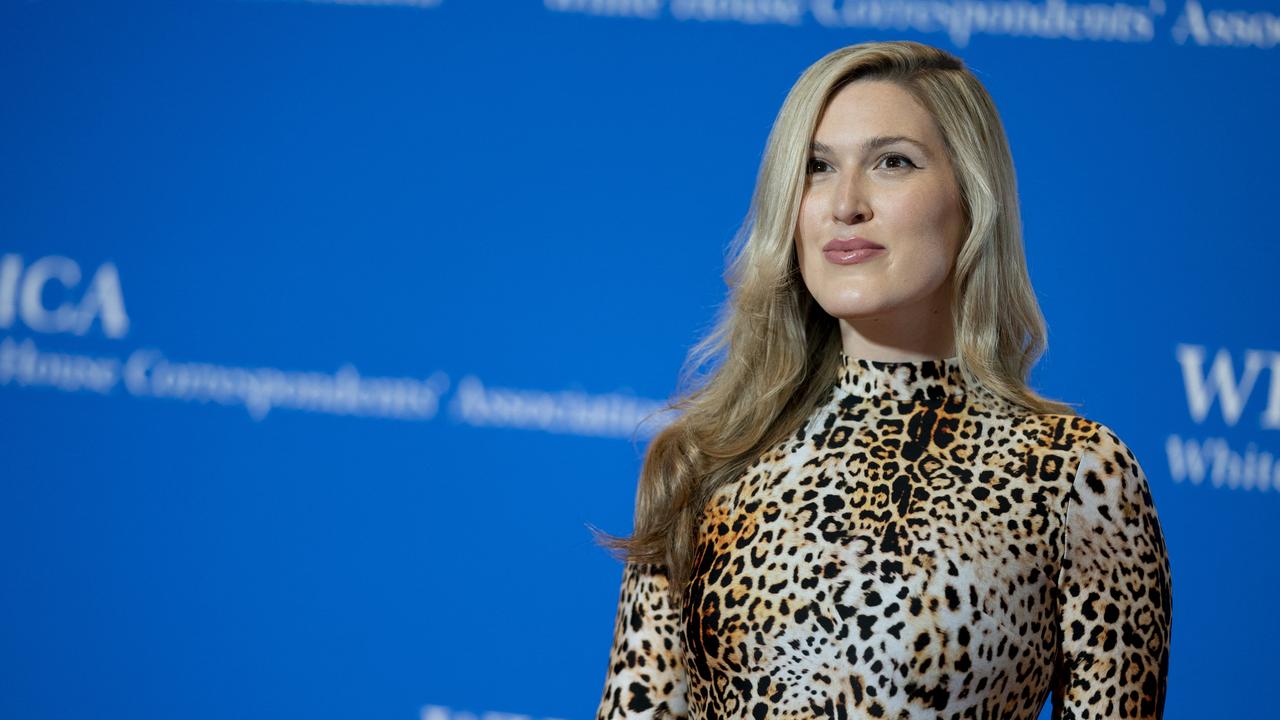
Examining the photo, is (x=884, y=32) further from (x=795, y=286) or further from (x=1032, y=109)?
(x=795, y=286)

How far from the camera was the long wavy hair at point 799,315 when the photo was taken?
→ 179cm

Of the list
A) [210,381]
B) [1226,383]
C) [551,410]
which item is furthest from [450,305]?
[1226,383]

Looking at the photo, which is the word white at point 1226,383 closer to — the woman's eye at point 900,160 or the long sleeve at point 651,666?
the woman's eye at point 900,160

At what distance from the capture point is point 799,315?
1916 millimetres

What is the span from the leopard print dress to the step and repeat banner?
1221mm

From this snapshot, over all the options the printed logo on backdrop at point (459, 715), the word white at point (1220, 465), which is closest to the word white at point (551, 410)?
the printed logo on backdrop at point (459, 715)

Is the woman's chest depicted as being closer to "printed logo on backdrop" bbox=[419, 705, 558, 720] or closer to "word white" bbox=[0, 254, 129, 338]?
"printed logo on backdrop" bbox=[419, 705, 558, 720]

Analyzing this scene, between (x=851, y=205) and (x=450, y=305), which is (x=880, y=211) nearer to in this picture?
(x=851, y=205)

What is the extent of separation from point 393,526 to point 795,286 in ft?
5.69

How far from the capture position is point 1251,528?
2.91 m

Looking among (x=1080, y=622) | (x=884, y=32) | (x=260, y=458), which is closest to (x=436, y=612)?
(x=260, y=458)

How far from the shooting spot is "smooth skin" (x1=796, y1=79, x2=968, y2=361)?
1.74m

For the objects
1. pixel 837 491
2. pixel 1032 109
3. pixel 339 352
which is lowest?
pixel 837 491

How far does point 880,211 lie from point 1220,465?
1536 millimetres
